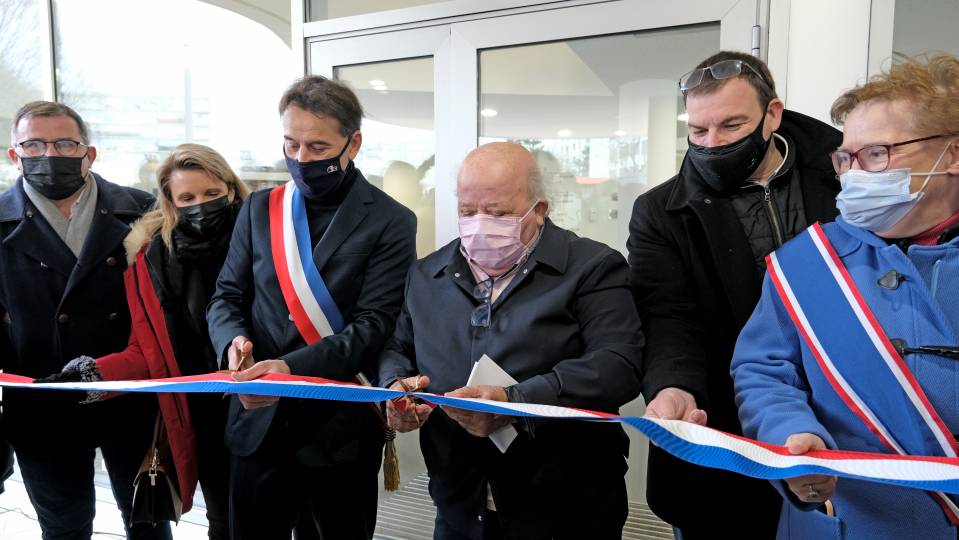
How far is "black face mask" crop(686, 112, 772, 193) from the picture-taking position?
1569mm

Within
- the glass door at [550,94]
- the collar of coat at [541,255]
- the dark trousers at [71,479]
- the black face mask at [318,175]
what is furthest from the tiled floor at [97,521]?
the collar of coat at [541,255]

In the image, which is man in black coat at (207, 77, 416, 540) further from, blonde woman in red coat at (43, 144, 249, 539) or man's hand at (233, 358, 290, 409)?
blonde woman in red coat at (43, 144, 249, 539)

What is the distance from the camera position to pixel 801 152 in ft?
5.43

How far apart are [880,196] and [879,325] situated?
239mm

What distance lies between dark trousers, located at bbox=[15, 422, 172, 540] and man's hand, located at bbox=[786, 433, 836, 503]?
2.08 meters

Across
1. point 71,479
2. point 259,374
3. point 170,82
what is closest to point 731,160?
point 259,374

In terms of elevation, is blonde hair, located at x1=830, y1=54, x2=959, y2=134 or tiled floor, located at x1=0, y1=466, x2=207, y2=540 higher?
blonde hair, located at x1=830, y1=54, x2=959, y2=134

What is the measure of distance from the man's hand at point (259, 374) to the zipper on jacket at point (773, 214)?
1266 mm

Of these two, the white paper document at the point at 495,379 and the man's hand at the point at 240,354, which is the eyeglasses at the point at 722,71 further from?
the man's hand at the point at 240,354

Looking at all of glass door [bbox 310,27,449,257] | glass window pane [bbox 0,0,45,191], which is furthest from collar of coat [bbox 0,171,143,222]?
glass window pane [bbox 0,0,45,191]

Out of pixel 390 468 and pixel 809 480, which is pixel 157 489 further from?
pixel 809 480

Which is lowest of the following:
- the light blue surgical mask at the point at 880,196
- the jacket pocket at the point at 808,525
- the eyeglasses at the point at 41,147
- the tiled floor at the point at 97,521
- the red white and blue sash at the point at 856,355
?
the tiled floor at the point at 97,521

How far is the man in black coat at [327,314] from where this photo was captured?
1.88 m

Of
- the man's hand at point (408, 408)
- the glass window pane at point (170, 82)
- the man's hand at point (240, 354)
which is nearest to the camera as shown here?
the man's hand at point (408, 408)
